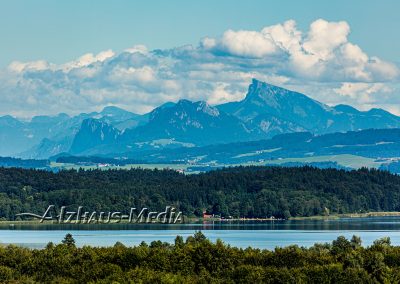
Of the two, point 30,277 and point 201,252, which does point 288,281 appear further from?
point 30,277

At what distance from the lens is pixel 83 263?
80.5 m

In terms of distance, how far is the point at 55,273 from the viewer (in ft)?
265

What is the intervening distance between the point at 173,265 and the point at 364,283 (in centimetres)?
1602

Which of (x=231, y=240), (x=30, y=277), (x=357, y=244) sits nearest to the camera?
(x=30, y=277)

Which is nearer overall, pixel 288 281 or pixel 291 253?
pixel 288 281

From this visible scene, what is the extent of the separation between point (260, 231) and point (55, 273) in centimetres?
11140

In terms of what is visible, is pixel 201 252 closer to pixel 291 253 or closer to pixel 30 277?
pixel 291 253

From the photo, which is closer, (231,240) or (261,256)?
(261,256)

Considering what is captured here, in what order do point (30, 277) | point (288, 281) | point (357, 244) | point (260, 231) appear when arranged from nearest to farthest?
point (288, 281)
point (30, 277)
point (357, 244)
point (260, 231)

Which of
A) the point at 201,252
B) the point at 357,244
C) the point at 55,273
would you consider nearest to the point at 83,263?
the point at 55,273

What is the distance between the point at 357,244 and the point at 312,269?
29786 millimetres

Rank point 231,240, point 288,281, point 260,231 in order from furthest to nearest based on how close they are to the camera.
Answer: point 260,231 < point 231,240 < point 288,281

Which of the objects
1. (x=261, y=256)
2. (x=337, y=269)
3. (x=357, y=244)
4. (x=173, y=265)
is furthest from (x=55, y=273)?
(x=357, y=244)

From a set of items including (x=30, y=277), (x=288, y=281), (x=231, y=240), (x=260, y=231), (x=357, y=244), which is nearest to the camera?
(x=288, y=281)
